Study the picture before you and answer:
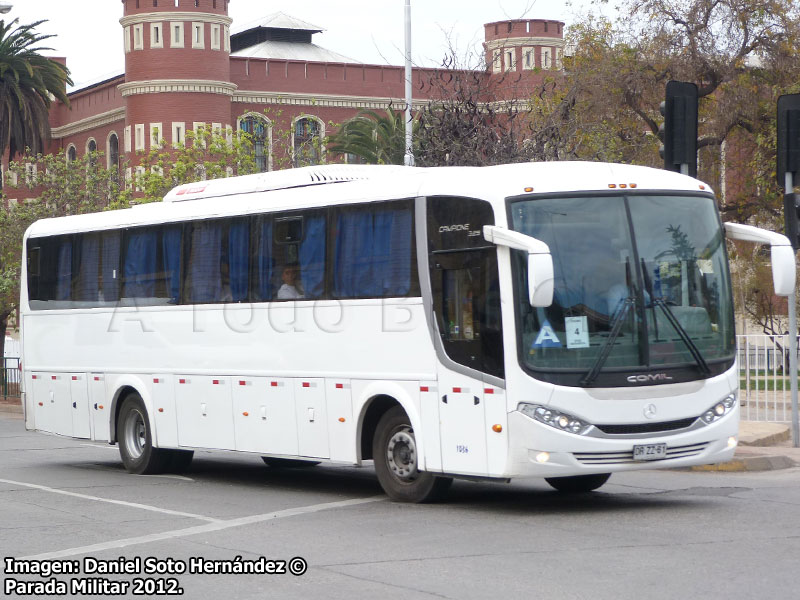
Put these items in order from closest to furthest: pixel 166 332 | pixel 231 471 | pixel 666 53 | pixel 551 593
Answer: pixel 551 593 < pixel 166 332 < pixel 231 471 < pixel 666 53

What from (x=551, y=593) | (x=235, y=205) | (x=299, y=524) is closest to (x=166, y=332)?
(x=235, y=205)

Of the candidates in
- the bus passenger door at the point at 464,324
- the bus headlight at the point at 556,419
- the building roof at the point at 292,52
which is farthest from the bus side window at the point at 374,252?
the building roof at the point at 292,52

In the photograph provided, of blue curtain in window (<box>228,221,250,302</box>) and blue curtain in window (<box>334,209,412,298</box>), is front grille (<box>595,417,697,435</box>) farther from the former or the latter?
blue curtain in window (<box>228,221,250,302</box>)

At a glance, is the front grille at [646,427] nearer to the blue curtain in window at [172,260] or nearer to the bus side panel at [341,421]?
the bus side panel at [341,421]

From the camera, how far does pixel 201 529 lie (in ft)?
37.2

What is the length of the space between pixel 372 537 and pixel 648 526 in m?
2.19

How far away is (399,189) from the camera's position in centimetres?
1301

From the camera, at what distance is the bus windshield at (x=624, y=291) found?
11672 millimetres

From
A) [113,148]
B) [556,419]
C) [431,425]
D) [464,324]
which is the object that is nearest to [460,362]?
[464,324]

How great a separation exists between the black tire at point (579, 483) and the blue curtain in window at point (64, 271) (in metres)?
7.79

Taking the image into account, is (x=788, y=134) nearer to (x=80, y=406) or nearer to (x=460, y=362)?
(x=460, y=362)

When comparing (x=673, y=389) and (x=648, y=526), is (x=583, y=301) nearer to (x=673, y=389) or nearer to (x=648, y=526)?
(x=673, y=389)

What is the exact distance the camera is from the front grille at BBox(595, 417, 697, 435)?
11711mm

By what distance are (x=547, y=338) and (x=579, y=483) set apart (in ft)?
8.42
